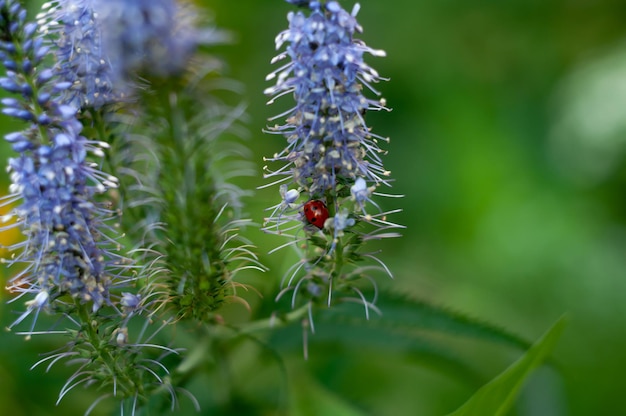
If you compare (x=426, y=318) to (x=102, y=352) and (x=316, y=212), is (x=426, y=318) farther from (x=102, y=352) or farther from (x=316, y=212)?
(x=102, y=352)

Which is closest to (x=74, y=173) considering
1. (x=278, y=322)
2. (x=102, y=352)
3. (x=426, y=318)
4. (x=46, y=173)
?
(x=46, y=173)

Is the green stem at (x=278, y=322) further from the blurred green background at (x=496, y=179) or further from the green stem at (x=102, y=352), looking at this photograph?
the blurred green background at (x=496, y=179)

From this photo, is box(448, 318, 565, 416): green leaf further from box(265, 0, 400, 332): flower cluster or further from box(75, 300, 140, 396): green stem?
box(75, 300, 140, 396): green stem

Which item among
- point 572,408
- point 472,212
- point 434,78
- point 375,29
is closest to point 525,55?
point 434,78

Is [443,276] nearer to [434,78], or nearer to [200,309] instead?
[434,78]

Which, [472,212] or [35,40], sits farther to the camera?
[472,212]
